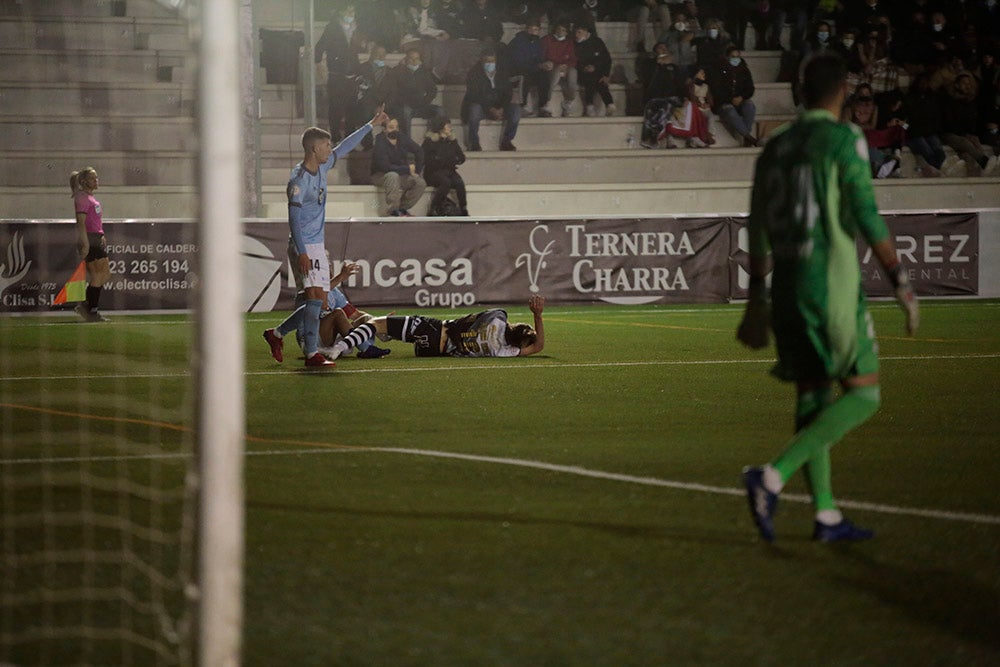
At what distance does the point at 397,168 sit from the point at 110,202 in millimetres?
4788

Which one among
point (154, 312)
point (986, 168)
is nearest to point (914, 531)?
point (154, 312)

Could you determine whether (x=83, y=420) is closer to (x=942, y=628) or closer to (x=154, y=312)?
(x=942, y=628)

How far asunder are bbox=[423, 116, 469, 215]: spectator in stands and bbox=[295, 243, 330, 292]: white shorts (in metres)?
11.8

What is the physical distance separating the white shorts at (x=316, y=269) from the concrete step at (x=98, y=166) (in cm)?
1327

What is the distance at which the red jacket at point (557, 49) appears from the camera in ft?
88.4

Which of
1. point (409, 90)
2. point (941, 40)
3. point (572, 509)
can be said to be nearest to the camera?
point (572, 509)

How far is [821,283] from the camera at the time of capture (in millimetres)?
5402

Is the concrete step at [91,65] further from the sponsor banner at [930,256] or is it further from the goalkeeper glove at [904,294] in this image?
the goalkeeper glove at [904,294]

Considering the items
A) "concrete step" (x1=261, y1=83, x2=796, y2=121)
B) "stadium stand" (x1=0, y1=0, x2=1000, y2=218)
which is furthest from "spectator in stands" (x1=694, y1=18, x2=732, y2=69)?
"concrete step" (x1=261, y1=83, x2=796, y2=121)

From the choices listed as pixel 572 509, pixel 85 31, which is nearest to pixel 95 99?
pixel 85 31

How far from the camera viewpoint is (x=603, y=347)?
1462 cm

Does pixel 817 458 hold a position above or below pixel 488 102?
below

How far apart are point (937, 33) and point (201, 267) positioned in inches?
1027

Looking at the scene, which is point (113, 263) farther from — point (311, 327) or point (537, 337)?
point (537, 337)
